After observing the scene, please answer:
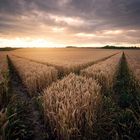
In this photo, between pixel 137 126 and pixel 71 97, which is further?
pixel 71 97

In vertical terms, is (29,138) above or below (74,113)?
below

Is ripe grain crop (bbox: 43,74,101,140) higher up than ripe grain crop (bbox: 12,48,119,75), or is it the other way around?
ripe grain crop (bbox: 43,74,101,140)

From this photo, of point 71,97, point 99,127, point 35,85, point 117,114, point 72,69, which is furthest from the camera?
point 72,69

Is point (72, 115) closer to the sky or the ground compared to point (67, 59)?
closer to the sky

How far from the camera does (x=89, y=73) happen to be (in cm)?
953

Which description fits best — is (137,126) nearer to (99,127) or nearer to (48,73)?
(99,127)

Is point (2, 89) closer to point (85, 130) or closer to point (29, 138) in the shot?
point (29, 138)

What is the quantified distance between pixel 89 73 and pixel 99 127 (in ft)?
17.1

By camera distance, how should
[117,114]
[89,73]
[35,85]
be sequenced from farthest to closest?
[89,73] → [35,85] → [117,114]

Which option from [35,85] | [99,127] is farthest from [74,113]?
[35,85]

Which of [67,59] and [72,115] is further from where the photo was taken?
[67,59]

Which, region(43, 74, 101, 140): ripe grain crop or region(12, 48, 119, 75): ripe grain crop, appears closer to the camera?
region(43, 74, 101, 140): ripe grain crop

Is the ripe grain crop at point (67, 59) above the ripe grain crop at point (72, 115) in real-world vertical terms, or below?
below

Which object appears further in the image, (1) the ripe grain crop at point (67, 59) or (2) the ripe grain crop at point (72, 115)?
(1) the ripe grain crop at point (67, 59)
